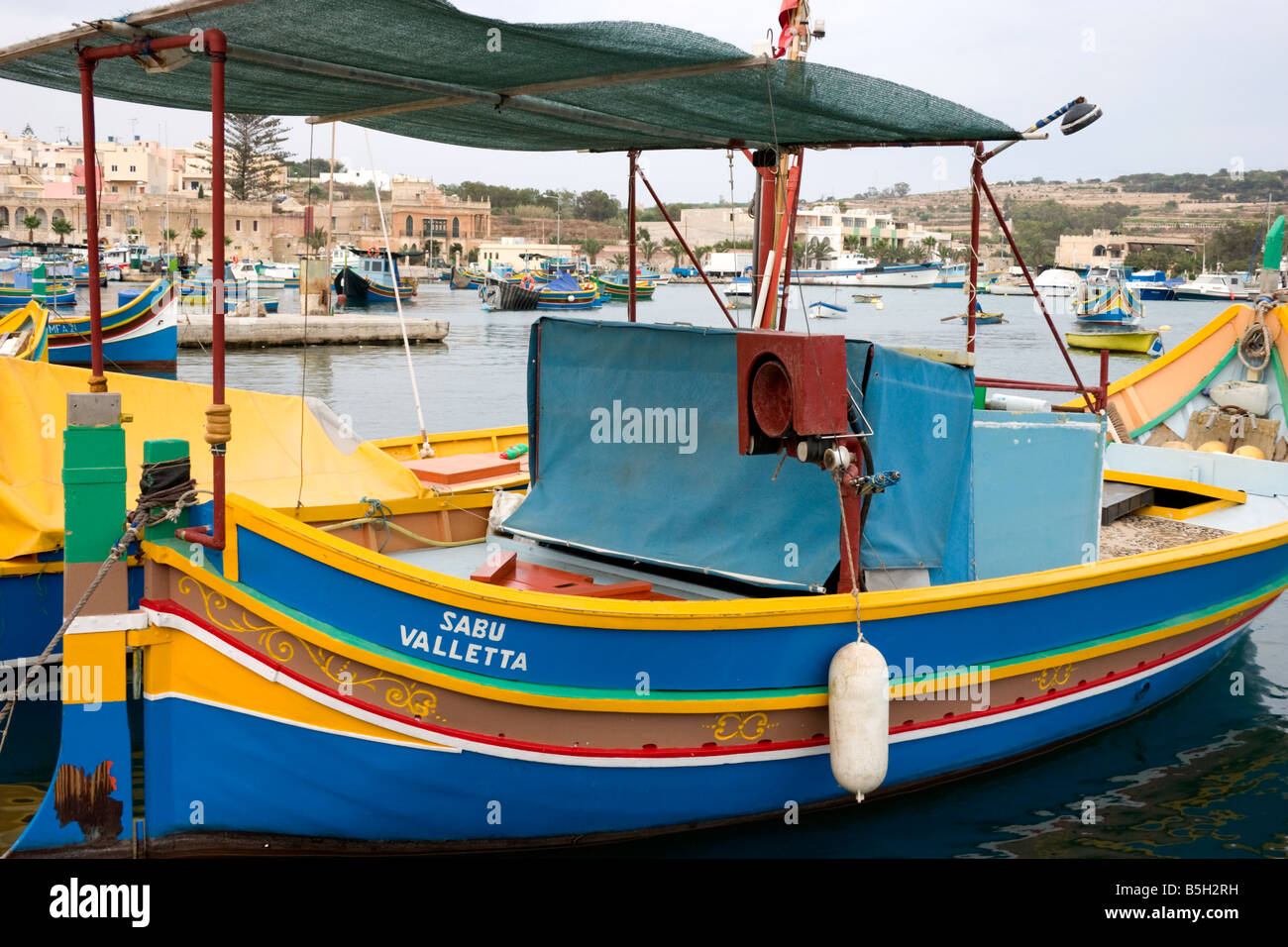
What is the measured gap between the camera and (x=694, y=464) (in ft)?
21.5

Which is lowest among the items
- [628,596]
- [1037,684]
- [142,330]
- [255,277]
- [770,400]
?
[1037,684]

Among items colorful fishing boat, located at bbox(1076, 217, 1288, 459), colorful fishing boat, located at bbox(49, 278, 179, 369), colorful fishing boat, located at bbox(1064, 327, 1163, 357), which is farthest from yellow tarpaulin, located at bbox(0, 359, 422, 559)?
colorful fishing boat, located at bbox(1064, 327, 1163, 357)

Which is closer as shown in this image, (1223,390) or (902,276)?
(1223,390)

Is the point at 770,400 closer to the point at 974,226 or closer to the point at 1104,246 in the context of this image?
the point at 974,226

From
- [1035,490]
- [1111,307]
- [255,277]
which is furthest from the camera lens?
[255,277]

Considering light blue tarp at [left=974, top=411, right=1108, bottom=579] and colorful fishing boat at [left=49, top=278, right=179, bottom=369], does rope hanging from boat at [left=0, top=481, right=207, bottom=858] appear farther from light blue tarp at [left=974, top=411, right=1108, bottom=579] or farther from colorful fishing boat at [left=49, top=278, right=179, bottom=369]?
colorful fishing boat at [left=49, top=278, right=179, bottom=369]

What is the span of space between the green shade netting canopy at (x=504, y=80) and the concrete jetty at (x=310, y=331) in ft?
108

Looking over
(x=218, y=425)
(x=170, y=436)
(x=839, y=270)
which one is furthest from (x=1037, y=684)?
(x=839, y=270)

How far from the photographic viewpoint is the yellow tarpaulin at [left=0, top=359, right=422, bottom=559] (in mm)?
7254

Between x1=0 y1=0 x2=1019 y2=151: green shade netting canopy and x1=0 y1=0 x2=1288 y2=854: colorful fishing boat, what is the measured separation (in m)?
0.05

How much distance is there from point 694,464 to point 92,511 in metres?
Answer: 3.08

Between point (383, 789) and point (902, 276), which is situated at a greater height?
point (902, 276)

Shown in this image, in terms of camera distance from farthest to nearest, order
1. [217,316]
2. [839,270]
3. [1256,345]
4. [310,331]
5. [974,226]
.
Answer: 1. [839,270]
2. [310,331]
3. [1256,345]
4. [974,226]
5. [217,316]

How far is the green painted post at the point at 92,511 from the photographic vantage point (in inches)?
205
